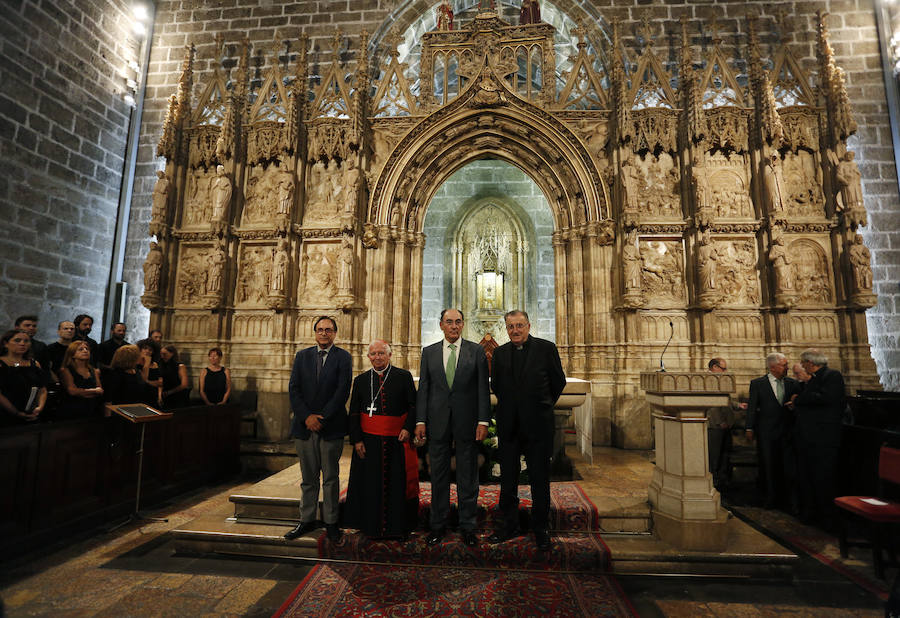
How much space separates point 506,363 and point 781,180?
21.4 feet

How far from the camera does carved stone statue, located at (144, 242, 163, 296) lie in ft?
26.0

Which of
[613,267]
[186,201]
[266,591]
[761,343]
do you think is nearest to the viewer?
[266,591]

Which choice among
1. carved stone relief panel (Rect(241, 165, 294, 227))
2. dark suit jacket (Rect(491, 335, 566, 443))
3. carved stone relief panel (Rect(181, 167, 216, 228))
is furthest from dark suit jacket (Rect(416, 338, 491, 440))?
carved stone relief panel (Rect(181, 167, 216, 228))

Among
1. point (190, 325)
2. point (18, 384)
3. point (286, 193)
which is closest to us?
point (18, 384)

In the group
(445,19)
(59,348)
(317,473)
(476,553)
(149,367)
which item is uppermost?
(445,19)

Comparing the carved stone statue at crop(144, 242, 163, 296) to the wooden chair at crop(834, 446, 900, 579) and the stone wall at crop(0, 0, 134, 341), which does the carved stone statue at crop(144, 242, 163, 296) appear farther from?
the wooden chair at crop(834, 446, 900, 579)

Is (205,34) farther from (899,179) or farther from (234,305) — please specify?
(899,179)

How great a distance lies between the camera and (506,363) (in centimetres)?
381

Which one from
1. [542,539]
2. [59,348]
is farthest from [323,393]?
[59,348]

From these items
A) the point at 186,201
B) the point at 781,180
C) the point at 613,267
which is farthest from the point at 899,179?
the point at 186,201

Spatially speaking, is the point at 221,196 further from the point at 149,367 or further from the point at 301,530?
the point at 301,530

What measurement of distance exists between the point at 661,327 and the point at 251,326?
6883mm

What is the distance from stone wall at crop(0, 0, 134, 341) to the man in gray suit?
7.59 m

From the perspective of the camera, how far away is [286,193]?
796 cm
